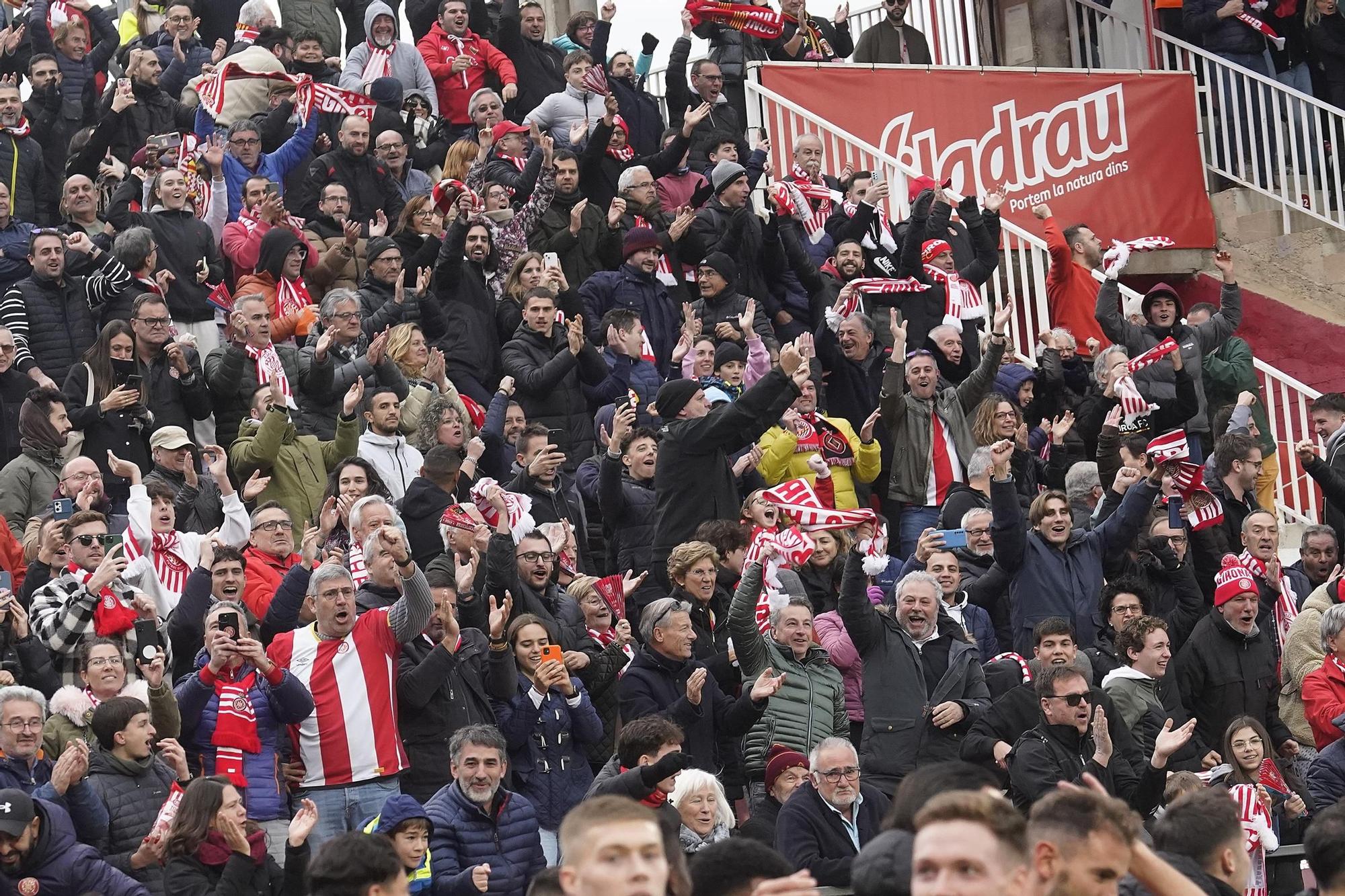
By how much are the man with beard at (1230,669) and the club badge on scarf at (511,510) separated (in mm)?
3543

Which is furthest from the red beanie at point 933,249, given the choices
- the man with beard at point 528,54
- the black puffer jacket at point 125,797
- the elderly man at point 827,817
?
the black puffer jacket at point 125,797

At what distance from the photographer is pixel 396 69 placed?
1784 centimetres

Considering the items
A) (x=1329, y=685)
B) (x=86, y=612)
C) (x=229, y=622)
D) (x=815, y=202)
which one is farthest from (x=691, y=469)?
(x=815, y=202)

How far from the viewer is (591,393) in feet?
46.3

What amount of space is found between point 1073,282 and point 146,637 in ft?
28.6

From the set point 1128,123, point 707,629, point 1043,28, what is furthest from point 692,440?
point 1043,28

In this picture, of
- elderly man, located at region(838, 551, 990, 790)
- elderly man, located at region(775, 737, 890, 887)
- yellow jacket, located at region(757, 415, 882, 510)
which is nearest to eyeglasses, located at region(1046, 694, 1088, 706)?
elderly man, located at region(838, 551, 990, 790)

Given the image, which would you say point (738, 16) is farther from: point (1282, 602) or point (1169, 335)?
point (1282, 602)

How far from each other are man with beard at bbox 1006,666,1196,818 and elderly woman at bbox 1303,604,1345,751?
1.65 metres

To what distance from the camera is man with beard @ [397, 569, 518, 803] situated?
10188 mm

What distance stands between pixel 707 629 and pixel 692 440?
3.32 feet

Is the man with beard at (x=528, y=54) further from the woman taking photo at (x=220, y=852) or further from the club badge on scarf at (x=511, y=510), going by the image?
the woman taking photo at (x=220, y=852)

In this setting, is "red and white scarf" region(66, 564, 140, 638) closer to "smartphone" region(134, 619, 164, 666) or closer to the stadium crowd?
the stadium crowd

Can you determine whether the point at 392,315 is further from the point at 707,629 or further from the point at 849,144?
the point at 849,144
